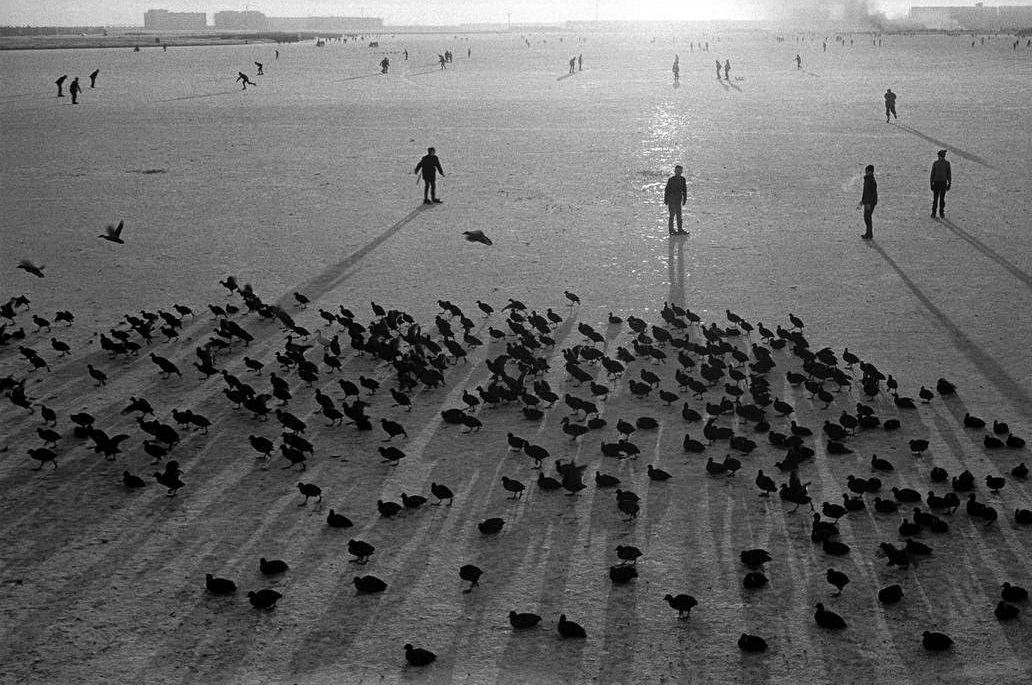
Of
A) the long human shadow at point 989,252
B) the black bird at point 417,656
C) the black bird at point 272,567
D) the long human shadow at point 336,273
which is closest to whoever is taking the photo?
the black bird at point 417,656

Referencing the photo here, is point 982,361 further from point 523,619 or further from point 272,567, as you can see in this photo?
point 272,567

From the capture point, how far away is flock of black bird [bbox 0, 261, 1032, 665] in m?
8.45

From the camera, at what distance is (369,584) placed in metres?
7.84

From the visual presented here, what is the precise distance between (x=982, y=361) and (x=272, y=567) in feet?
32.4

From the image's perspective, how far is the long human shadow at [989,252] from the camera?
1598 centimetres

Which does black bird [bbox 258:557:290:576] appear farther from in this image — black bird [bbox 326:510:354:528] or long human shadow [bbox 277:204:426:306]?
long human shadow [bbox 277:204:426:306]

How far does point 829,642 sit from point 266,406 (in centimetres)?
706

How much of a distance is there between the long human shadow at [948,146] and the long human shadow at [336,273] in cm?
1829

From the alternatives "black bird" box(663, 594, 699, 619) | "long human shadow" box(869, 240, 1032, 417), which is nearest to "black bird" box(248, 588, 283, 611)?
"black bird" box(663, 594, 699, 619)

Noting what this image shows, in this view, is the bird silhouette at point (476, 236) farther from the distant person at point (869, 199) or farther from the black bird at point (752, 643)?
the black bird at point (752, 643)

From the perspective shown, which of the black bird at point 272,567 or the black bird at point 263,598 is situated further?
the black bird at point 272,567

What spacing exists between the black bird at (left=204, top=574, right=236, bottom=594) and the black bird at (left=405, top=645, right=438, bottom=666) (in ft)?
6.03

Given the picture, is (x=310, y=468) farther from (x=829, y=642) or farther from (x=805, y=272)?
(x=805, y=272)

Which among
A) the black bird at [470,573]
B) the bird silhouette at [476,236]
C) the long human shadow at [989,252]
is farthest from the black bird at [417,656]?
the long human shadow at [989,252]
